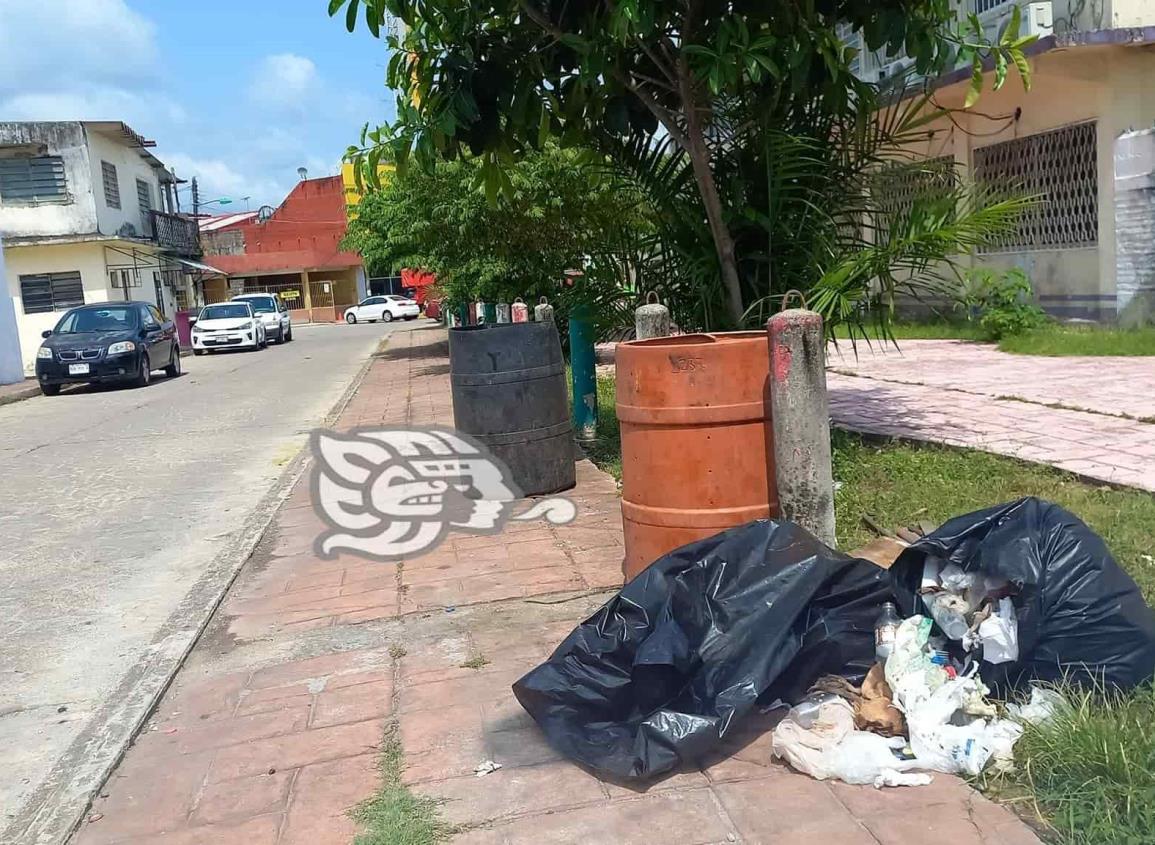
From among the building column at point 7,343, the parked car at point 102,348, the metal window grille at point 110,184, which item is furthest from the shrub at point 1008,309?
the metal window grille at point 110,184

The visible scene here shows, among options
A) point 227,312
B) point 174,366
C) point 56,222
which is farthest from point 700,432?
point 56,222

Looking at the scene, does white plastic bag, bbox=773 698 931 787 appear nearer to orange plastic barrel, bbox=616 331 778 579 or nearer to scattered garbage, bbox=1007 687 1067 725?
scattered garbage, bbox=1007 687 1067 725

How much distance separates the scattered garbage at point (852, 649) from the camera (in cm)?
302

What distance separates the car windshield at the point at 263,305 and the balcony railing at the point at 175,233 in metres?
5.72

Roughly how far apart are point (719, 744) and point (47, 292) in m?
33.1

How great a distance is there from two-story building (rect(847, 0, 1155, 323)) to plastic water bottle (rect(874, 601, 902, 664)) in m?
9.18

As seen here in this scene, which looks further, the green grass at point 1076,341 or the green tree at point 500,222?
the green tree at point 500,222

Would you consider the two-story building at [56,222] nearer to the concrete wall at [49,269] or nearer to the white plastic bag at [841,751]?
the concrete wall at [49,269]

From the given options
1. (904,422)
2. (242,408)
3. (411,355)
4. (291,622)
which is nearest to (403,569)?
(291,622)

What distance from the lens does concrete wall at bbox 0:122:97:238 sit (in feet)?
100

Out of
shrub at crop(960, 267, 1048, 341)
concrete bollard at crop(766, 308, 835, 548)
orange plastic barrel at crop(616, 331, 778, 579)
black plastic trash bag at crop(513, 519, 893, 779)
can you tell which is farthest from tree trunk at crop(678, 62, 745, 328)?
shrub at crop(960, 267, 1048, 341)

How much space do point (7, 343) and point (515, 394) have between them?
58.7 feet

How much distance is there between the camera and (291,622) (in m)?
4.95

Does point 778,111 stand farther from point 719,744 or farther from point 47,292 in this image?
point 47,292
